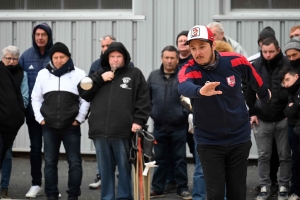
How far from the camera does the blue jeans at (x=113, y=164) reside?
28.0 ft

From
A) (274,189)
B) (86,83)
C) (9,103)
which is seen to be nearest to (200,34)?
(86,83)

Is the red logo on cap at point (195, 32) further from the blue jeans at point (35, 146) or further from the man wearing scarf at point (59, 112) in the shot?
the blue jeans at point (35, 146)

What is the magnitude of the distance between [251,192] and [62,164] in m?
3.67

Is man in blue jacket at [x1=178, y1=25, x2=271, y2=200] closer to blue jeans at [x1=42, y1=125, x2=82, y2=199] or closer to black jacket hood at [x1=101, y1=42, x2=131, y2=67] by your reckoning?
black jacket hood at [x1=101, y1=42, x2=131, y2=67]

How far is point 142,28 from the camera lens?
38.5ft

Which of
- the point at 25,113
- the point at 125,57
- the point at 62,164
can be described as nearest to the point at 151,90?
the point at 125,57

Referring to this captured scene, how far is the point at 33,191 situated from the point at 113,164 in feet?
5.08

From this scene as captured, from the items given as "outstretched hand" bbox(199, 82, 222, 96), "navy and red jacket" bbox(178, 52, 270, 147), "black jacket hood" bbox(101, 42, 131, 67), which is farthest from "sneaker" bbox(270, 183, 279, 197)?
"outstretched hand" bbox(199, 82, 222, 96)

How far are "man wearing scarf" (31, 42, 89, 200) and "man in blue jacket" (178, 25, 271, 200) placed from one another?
275 cm

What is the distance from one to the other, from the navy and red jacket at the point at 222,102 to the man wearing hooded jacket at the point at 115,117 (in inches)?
81.8

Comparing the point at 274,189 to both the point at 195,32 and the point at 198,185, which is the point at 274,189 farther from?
the point at 195,32

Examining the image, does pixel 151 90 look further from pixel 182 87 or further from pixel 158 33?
pixel 182 87

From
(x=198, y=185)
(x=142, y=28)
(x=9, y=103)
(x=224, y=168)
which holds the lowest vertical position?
(x=198, y=185)

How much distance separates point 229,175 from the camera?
6.64m
